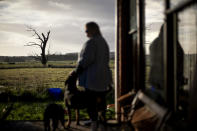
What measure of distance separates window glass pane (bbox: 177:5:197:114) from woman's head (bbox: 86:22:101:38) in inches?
51.0

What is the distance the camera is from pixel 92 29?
4160 mm

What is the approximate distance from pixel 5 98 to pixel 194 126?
28.9 feet

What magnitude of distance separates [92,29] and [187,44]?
4.91ft

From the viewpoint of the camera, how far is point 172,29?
7.97ft

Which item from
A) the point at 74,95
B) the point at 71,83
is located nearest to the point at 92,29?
the point at 71,83

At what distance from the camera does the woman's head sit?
417 centimetres

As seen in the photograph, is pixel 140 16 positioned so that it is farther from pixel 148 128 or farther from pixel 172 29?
pixel 148 128

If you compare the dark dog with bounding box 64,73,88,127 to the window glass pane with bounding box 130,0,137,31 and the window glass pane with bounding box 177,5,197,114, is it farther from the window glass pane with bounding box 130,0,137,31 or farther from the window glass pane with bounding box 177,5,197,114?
the window glass pane with bounding box 177,5,197,114

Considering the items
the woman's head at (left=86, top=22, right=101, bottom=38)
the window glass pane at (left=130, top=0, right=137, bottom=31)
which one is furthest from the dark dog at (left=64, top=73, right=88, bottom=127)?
the window glass pane at (left=130, top=0, right=137, bottom=31)

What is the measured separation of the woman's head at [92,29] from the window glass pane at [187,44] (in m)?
1.30

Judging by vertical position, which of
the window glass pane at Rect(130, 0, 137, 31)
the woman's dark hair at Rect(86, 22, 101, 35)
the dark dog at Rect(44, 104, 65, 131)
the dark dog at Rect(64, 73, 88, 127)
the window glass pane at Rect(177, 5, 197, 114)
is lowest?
the dark dog at Rect(44, 104, 65, 131)

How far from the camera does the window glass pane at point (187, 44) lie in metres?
2.89

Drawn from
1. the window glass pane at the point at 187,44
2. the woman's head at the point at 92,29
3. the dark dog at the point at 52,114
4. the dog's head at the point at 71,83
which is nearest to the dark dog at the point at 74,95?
the dog's head at the point at 71,83

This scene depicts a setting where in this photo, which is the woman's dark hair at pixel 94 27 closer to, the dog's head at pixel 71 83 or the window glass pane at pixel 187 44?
the dog's head at pixel 71 83
